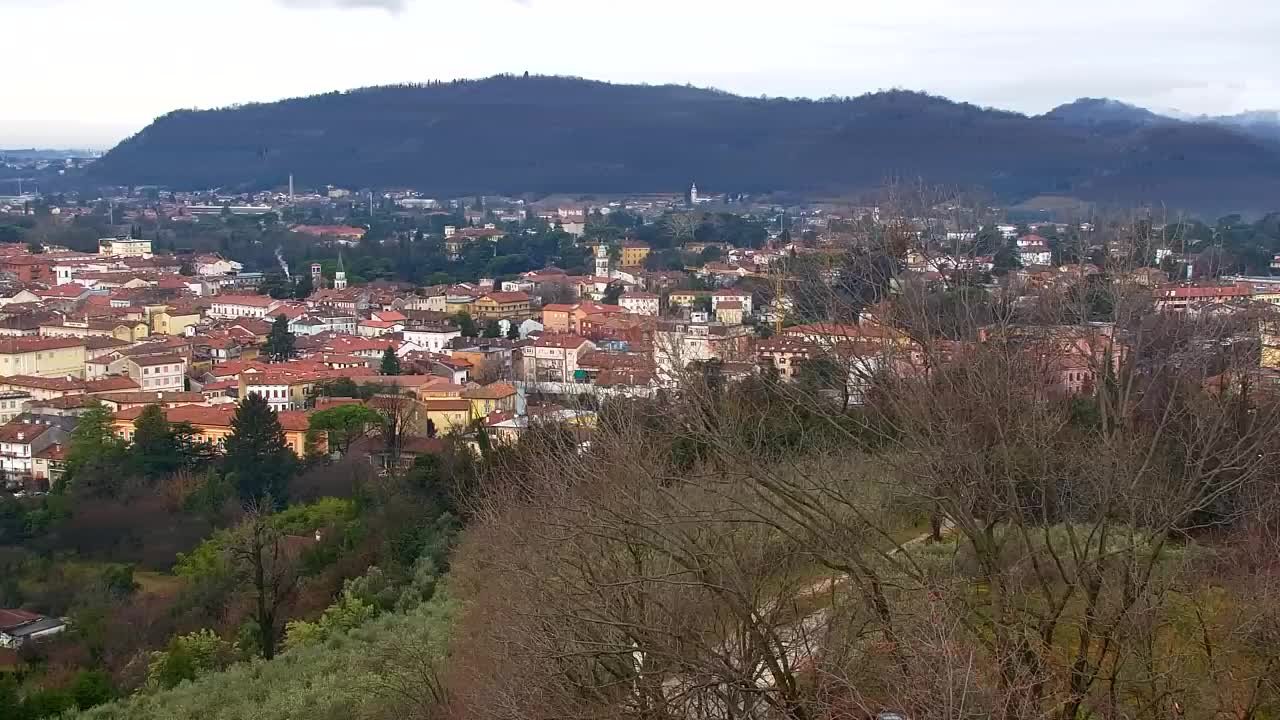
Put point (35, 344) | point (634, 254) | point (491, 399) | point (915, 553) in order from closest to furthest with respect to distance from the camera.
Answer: point (915, 553), point (491, 399), point (35, 344), point (634, 254)

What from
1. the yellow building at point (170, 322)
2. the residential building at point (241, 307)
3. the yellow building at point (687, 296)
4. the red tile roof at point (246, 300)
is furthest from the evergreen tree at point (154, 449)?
the red tile roof at point (246, 300)

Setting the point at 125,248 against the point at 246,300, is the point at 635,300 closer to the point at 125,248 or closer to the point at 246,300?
the point at 246,300

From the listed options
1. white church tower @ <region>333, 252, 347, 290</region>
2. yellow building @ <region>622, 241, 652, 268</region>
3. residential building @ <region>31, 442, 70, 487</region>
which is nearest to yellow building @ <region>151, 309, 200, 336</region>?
white church tower @ <region>333, 252, 347, 290</region>

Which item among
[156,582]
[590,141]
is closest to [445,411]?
[156,582]

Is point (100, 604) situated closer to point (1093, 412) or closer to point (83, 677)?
point (83, 677)

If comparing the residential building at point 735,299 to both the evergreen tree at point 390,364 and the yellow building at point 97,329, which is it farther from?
the yellow building at point 97,329

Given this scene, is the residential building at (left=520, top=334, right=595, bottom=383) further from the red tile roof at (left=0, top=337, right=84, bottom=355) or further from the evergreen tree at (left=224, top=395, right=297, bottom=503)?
the red tile roof at (left=0, top=337, right=84, bottom=355)
